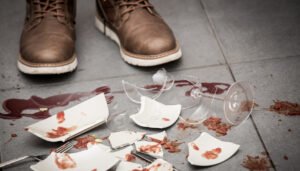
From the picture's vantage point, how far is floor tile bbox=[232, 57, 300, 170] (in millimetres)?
1324

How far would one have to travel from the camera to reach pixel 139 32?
166cm

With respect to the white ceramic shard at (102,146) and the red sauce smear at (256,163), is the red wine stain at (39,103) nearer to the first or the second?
the white ceramic shard at (102,146)

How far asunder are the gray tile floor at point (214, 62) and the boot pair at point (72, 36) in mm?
57

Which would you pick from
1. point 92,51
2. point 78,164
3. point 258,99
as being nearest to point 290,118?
point 258,99

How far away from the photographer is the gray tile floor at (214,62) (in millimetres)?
1366

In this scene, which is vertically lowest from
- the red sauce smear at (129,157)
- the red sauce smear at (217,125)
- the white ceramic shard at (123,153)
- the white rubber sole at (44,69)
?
the red sauce smear at (217,125)

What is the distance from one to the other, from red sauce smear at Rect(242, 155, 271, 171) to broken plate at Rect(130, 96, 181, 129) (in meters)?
0.25

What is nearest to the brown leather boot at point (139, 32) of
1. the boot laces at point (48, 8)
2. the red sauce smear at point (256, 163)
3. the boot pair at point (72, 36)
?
the boot pair at point (72, 36)

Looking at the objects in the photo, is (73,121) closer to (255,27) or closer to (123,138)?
(123,138)

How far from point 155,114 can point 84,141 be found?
0.23m

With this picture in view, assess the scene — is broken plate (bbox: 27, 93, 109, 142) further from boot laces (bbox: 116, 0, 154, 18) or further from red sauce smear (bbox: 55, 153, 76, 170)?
boot laces (bbox: 116, 0, 154, 18)

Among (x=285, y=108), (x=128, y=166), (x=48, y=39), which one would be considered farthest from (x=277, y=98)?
(x=48, y=39)

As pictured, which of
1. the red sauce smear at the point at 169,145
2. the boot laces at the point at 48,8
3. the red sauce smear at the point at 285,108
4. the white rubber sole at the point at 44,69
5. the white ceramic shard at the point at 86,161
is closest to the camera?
the white ceramic shard at the point at 86,161

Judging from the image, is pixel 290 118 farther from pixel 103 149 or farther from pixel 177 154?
pixel 103 149
